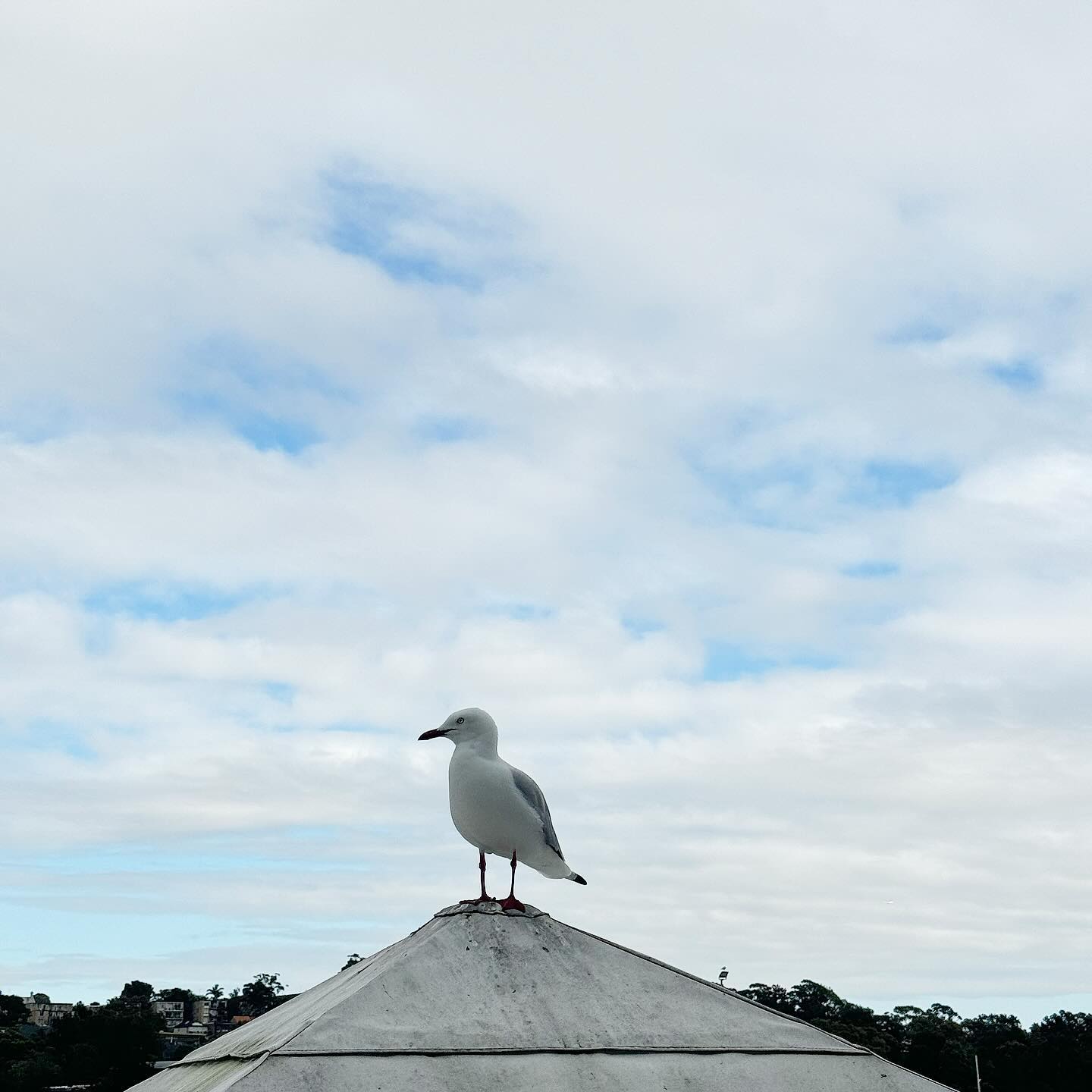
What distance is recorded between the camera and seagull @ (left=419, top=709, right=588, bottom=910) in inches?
500

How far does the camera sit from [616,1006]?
37.0 ft

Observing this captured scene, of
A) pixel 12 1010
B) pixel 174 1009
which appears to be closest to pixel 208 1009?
pixel 174 1009

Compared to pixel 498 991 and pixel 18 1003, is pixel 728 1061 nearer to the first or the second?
pixel 498 991

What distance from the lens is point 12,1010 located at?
108688 millimetres

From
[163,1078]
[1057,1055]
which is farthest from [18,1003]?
[163,1078]

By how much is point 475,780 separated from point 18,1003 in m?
110

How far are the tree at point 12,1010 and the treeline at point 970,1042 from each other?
2368 inches

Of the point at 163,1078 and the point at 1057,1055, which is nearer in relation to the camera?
the point at 163,1078

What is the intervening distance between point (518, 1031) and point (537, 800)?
2.69m

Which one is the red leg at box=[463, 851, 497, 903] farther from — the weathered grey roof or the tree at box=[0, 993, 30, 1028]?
the tree at box=[0, 993, 30, 1028]

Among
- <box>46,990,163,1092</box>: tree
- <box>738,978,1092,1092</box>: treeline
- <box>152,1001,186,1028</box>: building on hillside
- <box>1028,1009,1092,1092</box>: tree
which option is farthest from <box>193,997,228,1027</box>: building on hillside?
<box>1028,1009,1092,1092</box>: tree

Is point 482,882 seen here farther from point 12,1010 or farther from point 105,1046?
point 12,1010

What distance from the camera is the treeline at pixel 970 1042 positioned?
6462 centimetres

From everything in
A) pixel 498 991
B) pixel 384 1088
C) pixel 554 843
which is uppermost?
pixel 554 843
